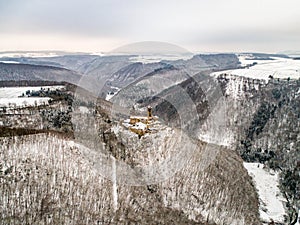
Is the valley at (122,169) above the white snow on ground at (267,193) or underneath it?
above

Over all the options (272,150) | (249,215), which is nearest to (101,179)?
(249,215)

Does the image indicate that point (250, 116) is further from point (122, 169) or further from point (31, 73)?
point (31, 73)

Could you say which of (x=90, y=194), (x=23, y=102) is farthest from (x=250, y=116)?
(x=90, y=194)

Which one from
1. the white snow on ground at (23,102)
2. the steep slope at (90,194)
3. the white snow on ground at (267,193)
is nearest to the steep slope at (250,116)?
the white snow on ground at (267,193)

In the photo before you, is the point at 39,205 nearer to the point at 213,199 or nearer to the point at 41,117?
the point at 213,199

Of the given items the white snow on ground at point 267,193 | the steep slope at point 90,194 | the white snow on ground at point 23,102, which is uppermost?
the white snow on ground at point 23,102

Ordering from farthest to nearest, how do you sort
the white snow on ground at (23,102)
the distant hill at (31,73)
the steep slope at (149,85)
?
the distant hill at (31,73)
the steep slope at (149,85)
the white snow on ground at (23,102)

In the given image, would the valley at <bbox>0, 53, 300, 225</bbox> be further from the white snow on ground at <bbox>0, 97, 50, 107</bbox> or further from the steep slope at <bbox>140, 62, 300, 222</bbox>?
the steep slope at <bbox>140, 62, 300, 222</bbox>

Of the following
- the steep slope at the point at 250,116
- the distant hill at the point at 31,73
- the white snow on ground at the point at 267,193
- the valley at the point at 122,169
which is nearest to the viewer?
the valley at the point at 122,169

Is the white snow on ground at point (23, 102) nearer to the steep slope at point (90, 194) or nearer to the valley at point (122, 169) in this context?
the valley at point (122, 169)

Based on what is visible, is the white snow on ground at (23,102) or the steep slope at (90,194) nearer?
the steep slope at (90,194)
